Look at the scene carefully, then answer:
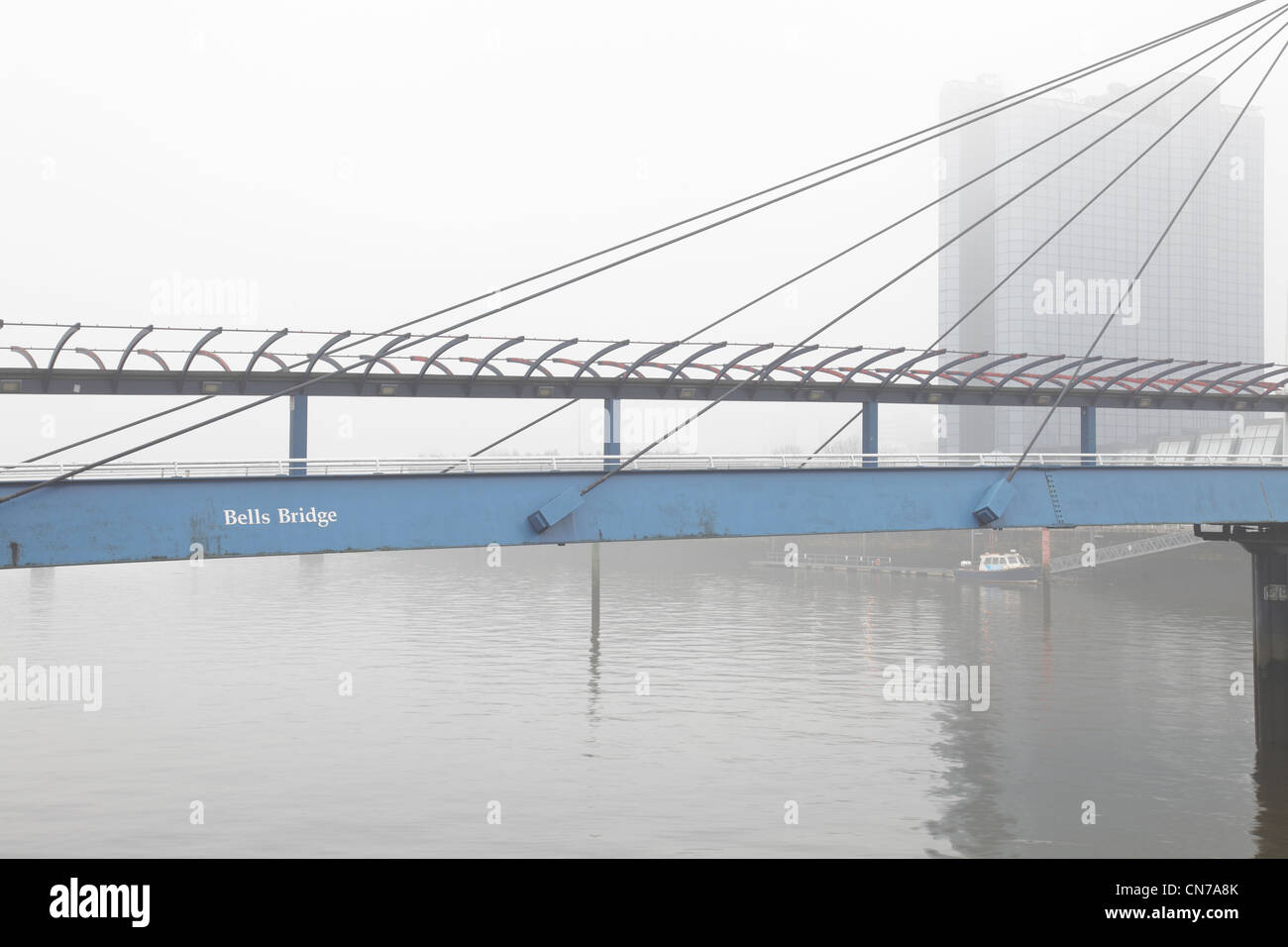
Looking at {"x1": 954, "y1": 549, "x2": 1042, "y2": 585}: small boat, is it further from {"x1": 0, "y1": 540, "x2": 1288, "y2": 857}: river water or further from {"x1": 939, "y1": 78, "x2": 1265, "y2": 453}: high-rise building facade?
{"x1": 939, "y1": 78, "x2": 1265, "y2": 453}: high-rise building facade

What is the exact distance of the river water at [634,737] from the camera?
2906 cm

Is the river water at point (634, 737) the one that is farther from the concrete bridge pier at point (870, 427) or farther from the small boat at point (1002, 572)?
the small boat at point (1002, 572)

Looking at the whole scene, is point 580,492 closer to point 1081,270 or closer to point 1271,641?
point 1271,641

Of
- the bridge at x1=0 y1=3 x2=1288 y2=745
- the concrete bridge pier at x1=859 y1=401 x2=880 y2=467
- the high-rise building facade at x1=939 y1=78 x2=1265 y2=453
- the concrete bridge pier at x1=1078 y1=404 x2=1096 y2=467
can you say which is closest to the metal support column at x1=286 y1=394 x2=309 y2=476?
the bridge at x1=0 y1=3 x2=1288 y2=745

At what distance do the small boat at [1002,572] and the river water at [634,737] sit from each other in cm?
1922

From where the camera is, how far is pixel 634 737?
39.4m

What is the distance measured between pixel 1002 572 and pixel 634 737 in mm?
67197

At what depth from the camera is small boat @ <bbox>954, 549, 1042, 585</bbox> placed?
324 feet

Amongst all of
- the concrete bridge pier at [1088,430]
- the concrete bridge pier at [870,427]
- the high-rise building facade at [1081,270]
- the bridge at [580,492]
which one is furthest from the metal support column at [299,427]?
the high-rise building facade at [1081,270]

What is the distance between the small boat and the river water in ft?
63.1

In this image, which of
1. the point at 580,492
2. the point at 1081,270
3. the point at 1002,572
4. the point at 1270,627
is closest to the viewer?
the point at 580,492

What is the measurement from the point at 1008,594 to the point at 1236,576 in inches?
644

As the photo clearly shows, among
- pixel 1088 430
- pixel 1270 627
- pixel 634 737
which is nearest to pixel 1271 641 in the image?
pixel 1270 627
